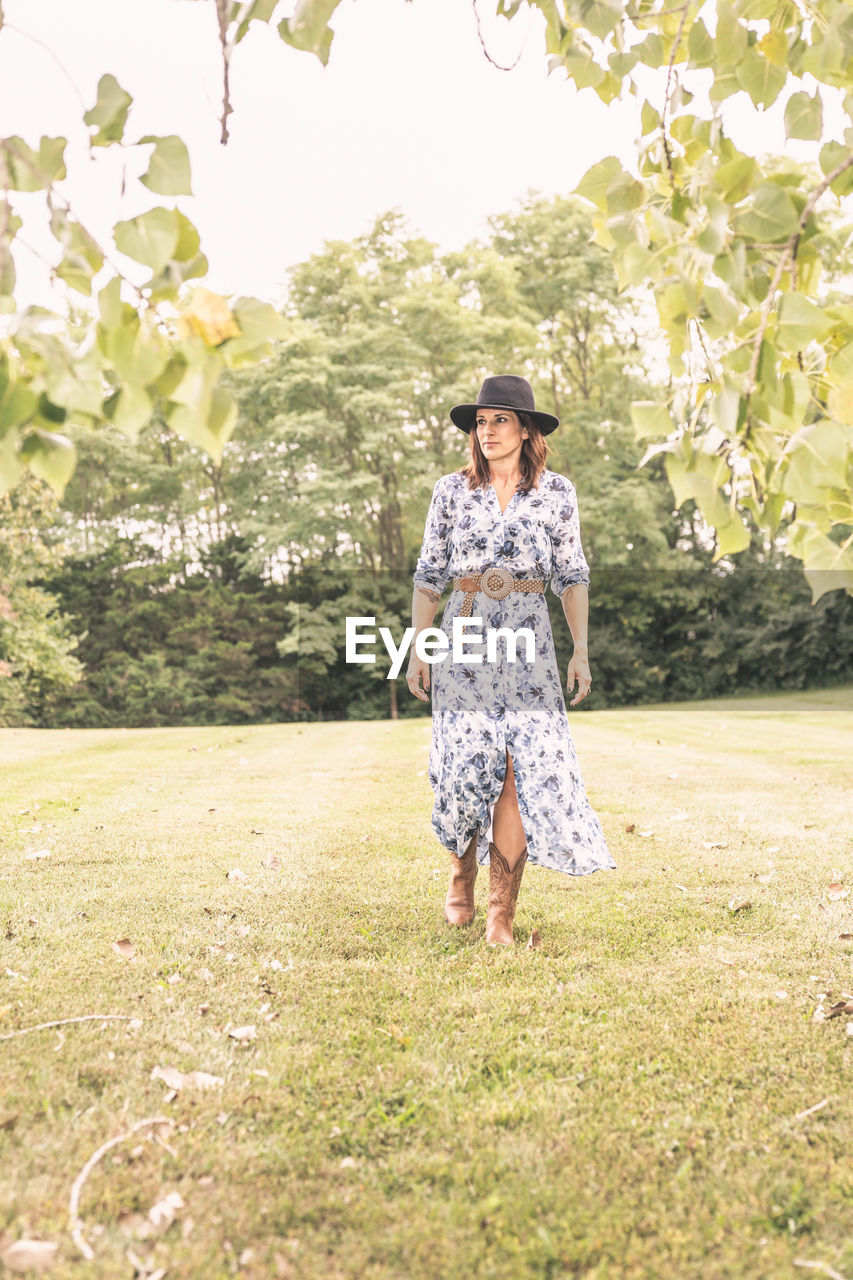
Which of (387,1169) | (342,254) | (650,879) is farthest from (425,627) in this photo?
(342,254)

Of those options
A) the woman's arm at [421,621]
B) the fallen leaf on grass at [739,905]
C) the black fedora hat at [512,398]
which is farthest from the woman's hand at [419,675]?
the fallen leaf on grass at [739,905]

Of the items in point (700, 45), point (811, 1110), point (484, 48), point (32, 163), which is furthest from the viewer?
point (811, 1110)

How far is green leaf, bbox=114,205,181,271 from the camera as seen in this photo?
1.21m

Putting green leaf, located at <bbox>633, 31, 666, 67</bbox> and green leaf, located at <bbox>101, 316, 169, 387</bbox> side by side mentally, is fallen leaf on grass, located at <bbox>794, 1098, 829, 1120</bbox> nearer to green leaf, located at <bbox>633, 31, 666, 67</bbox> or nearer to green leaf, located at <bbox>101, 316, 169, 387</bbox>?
green leaf, located at <bbox>101, 316, 169, 387</bbox>

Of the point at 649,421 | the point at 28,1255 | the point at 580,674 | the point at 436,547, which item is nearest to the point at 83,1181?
the point at 28,1255

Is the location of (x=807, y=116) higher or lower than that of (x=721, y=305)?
→ higher

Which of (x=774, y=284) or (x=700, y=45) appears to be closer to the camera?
(x=774, y=284)

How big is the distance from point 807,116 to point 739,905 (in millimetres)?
3321

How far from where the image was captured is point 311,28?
156cm

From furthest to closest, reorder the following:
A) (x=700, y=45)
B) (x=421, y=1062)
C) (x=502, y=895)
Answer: (x=502, y=895) < (x=421, y=1062) < (x=700, y=45)

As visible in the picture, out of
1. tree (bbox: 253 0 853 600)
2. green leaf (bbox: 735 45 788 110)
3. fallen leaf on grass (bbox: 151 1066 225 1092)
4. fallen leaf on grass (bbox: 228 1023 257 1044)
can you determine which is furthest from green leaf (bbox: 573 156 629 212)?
fallen leaf on grass (bbox: 228 1023 257 1044)

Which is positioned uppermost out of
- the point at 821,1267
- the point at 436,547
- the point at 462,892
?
the point at 436,547

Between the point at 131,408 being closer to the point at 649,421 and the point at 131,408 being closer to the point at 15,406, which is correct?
the point at 15,406

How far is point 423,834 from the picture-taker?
5.82 m
